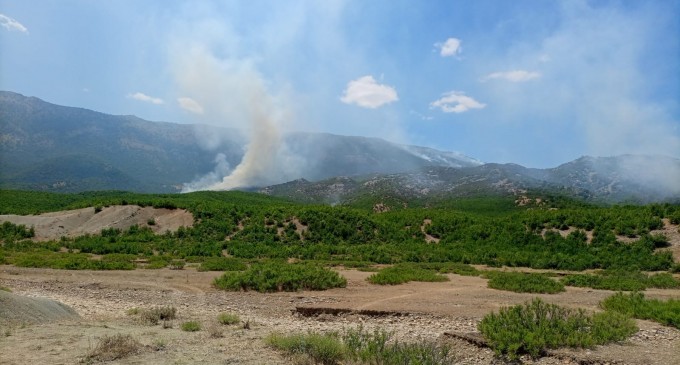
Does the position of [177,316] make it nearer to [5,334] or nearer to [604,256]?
[5,334]

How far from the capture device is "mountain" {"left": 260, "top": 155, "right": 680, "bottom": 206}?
76250 millimetres

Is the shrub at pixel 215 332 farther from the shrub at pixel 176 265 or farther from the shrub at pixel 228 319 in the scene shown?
the shrub at pixel 176 265

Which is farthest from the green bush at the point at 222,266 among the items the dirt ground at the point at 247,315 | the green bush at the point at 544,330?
the green bush at the point at 544,330

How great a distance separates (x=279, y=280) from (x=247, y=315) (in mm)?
4522

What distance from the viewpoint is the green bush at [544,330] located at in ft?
33.4

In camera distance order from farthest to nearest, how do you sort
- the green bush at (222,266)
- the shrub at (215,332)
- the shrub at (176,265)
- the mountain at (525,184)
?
the mountain at (525,184)
the shrub at (176,265)
the green bush at (222,266)
the shrub at (215,332)

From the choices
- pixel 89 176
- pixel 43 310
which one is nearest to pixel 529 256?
pixel 43 310

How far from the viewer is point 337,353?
9805mm

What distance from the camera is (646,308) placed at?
546 inches

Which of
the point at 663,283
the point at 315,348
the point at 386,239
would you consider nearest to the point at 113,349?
the point at 315,348

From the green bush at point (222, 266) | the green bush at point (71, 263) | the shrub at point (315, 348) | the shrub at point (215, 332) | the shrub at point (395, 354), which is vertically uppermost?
the shrub at point (395, 354)

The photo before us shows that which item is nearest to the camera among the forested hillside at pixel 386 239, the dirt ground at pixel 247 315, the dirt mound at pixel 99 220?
the dirt ground at pixel 247 315

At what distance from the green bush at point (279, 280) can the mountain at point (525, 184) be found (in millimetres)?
59746

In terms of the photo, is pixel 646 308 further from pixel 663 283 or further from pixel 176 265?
pixel 176 265
